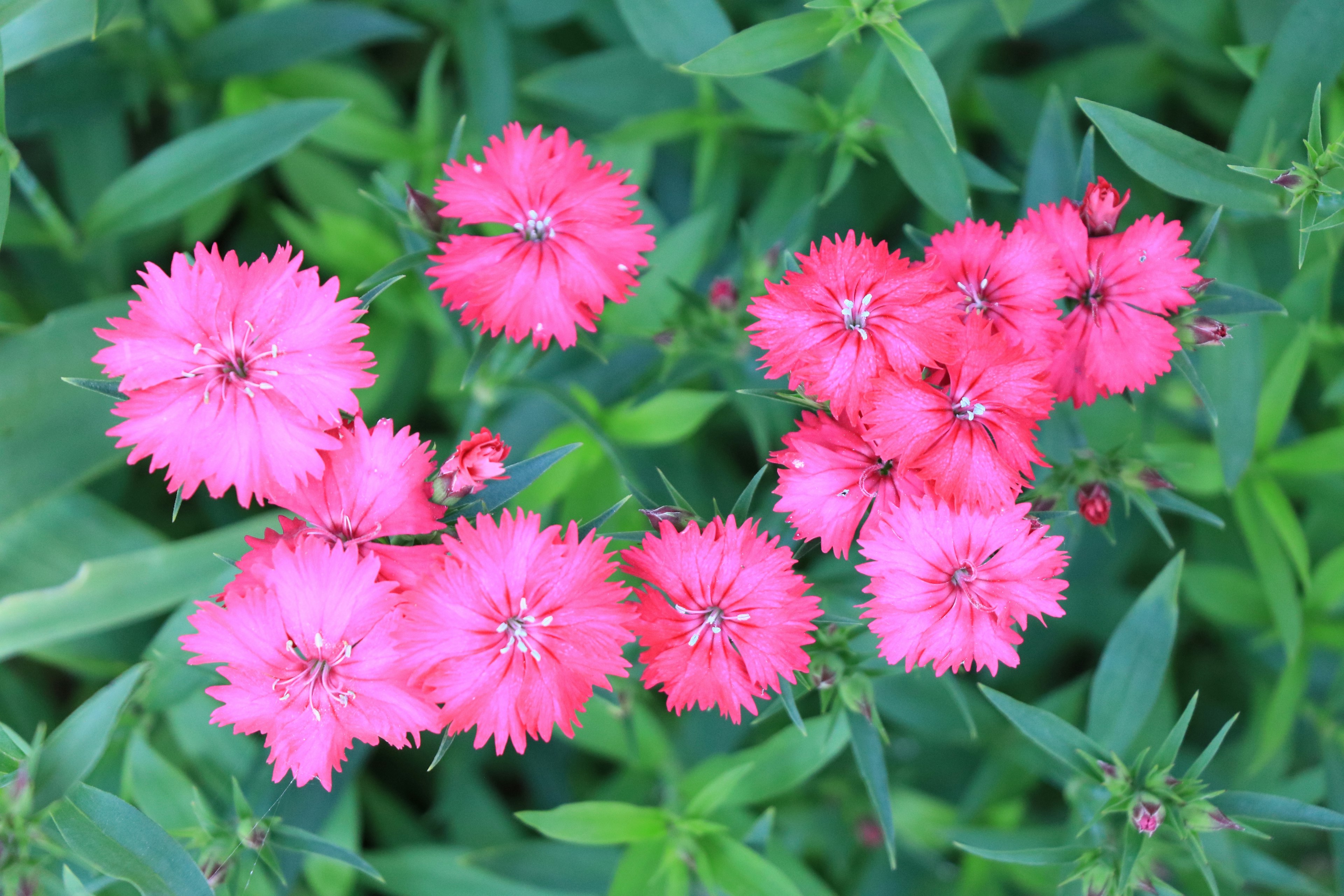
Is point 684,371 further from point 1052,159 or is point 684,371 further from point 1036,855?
point 1036,855

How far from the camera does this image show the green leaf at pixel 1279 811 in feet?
5.23

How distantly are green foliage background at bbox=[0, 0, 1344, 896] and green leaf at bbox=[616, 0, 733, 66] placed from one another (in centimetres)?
1

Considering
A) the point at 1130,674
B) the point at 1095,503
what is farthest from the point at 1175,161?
the point at 1130,674

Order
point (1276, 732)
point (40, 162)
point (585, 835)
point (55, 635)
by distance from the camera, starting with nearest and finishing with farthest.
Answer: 1. point (585, 835)
2. point (55, 635)
3. point (1276, 732)
4. point (40, 162)

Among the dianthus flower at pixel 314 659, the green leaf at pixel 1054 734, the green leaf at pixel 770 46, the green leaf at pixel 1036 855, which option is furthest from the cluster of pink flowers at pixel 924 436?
the dianthus flower at pixel 314 659

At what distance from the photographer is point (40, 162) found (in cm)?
282

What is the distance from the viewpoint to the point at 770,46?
5.86 feet

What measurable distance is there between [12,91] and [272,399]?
1570mm

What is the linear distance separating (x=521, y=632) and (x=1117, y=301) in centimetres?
115

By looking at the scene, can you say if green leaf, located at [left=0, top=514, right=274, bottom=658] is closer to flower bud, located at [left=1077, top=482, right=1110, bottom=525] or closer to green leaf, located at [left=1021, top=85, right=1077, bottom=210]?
flower bud, located at [left=1077, top=482, right=1110, bottom=525]

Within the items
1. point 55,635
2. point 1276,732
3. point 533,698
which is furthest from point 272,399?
point 1276,732

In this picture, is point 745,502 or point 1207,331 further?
point 1207,331

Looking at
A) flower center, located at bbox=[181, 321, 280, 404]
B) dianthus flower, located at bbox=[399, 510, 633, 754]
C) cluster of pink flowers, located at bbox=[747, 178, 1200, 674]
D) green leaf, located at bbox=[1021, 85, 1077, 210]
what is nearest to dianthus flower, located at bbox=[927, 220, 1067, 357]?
cluster of pink flowers, located at bbox=[747, 178, 1200, 674]

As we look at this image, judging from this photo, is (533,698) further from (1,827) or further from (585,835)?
(1,827)
